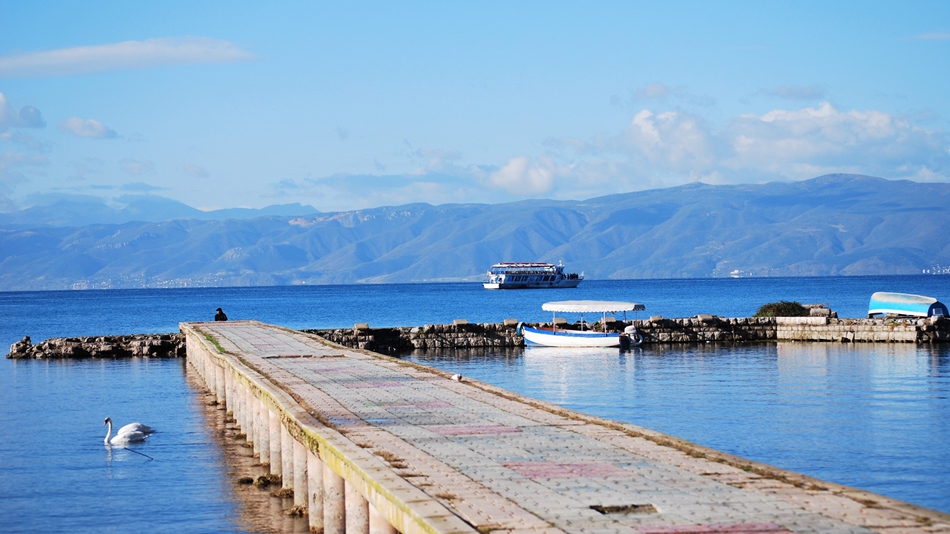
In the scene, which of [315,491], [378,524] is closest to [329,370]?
[315,491]

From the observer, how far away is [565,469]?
12328mm

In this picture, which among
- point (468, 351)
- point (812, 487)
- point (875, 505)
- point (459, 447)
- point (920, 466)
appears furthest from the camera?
point (468, 351)

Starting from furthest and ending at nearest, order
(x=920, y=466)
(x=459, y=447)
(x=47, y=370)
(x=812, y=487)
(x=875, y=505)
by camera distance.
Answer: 1. (x=47, y=370)
2. (x=920, y=466)
3. (x=459, y=447)
4. (x=812, y=487)
5. (x=875, y=505)

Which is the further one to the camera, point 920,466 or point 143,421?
point 143,421

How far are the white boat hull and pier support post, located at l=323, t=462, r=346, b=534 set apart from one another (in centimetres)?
4077

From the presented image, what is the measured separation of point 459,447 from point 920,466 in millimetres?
10301

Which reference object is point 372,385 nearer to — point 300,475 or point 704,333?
point 300,475

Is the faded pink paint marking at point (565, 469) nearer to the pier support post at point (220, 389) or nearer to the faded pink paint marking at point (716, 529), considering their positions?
the faded pink paint marking at point (716, 529)

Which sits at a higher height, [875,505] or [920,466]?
[875,505]

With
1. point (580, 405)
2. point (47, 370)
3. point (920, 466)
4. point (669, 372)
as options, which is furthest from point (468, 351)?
point (920, 466)

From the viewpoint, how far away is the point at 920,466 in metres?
20.2

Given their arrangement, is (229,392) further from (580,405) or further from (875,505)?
(875,505)

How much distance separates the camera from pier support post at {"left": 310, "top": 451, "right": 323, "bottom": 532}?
15.0m

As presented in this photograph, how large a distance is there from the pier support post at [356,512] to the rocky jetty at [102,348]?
43.4m
